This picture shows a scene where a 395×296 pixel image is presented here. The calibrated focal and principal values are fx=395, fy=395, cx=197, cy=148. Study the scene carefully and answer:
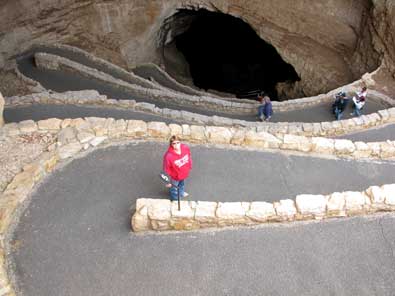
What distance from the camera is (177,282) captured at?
17.8ft

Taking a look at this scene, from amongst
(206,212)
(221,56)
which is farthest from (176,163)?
(221,56)

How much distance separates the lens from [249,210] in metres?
5.96

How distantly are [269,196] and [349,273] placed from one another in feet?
5.91

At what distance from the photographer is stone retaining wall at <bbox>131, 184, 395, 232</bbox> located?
5.81m

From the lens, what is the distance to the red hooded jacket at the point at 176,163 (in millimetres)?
5848

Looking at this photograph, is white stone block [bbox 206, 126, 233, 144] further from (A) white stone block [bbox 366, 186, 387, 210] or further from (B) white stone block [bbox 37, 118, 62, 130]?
(B) white stone block [bbox 37, 118, 62, 130]

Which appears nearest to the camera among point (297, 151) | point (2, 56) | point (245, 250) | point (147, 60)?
point (245, 250)

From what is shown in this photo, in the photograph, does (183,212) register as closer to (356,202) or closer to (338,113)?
(356,202)

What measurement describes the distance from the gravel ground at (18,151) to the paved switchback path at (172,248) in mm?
575

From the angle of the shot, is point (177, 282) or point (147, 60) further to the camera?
point (147, 60)

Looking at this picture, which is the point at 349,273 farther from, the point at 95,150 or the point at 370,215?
the point at 95,150

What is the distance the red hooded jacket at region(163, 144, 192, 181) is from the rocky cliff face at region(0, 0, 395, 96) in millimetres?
11606

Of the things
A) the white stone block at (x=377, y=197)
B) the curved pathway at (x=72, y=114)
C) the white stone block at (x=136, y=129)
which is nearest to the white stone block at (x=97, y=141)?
the white stone block at (x=136, y=129)

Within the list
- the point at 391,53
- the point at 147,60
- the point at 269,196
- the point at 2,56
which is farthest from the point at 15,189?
the point at 147,60
